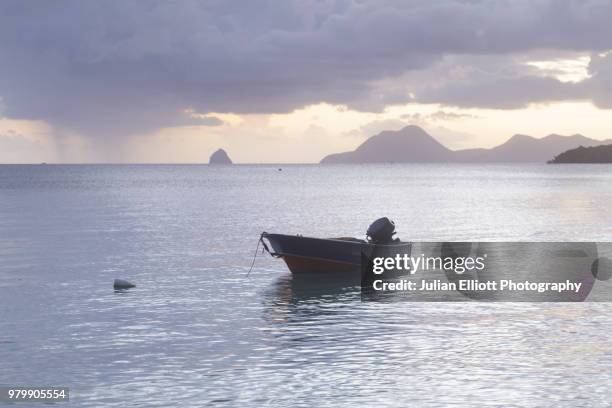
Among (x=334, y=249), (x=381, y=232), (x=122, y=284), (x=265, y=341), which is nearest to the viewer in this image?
(x=265, y=341)

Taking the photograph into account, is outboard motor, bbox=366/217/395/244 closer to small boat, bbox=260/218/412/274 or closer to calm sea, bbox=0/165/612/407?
small boat, bbox=260/218/412/274

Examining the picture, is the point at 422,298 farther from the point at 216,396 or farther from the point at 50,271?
the point at 50,271

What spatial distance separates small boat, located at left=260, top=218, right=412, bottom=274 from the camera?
3750 centimetres

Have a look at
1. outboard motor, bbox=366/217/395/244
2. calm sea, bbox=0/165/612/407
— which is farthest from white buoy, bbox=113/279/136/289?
outboard motor, bbox=366/217/395/244

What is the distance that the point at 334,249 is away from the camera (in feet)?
124

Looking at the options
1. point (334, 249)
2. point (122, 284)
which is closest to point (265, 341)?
point (122, 284)

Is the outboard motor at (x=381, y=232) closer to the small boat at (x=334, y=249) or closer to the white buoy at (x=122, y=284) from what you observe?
the small boat at (x=334, y=249)

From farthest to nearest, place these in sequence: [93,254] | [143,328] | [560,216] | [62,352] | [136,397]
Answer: [560,216] → [93,254] → [143,328] → [62,352] → [136,397]

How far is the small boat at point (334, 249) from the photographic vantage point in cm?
3750

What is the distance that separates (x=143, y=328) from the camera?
26.1 meters

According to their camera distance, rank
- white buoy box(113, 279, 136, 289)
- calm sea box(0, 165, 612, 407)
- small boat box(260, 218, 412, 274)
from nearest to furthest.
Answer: calm sea box(0, 165, 612, 407) → white buoy box(113, 279, 136, 289) → small boat box(260, 218, 412, 274)

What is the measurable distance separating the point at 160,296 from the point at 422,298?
1081 centimetres

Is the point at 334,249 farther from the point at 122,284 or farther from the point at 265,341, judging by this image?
the point at 265,341

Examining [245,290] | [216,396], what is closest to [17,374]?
[216,396]
